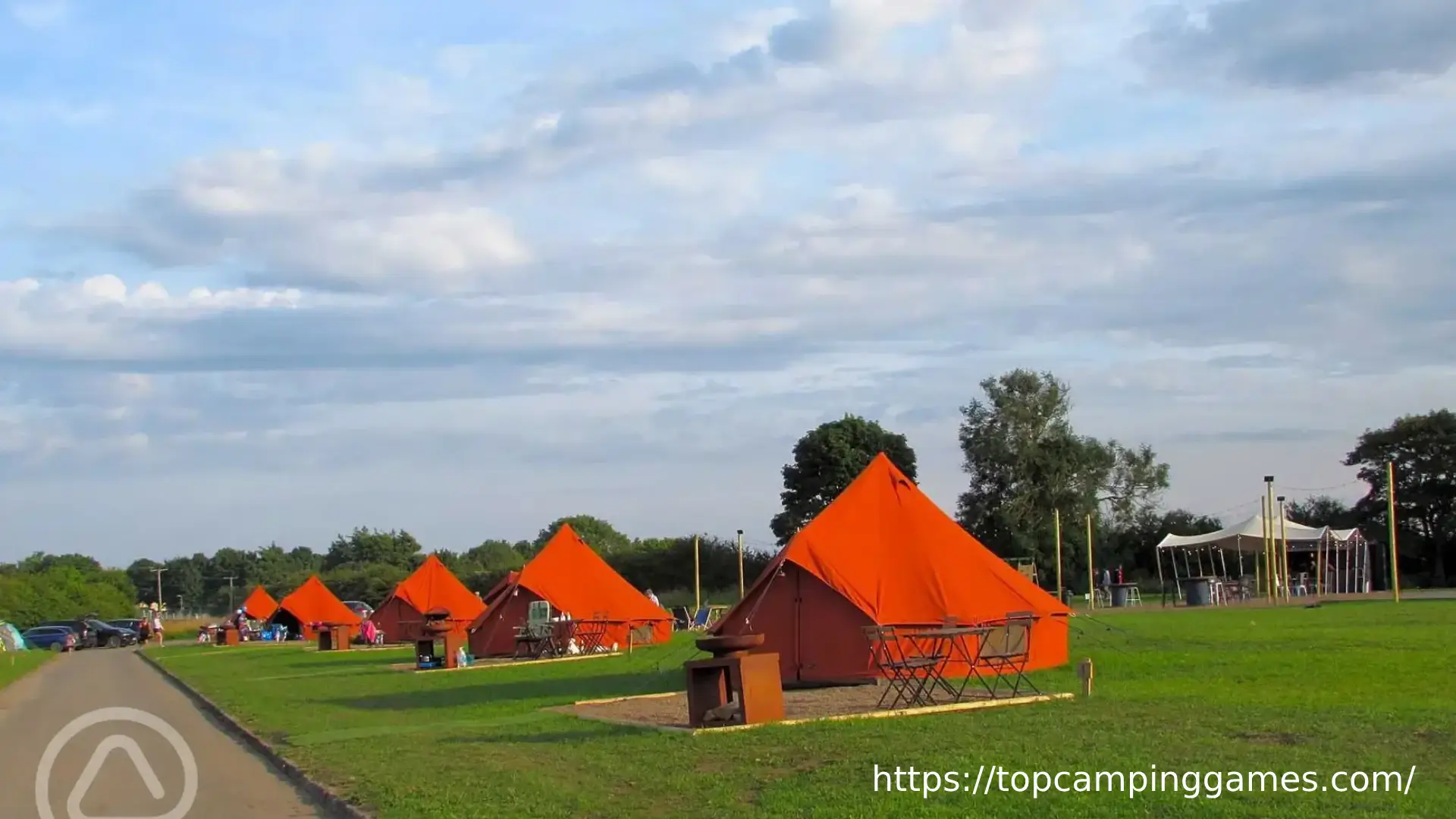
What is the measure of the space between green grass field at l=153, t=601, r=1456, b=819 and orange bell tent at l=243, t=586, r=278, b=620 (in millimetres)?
42672

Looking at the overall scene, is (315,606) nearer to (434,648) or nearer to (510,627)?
(510,627)

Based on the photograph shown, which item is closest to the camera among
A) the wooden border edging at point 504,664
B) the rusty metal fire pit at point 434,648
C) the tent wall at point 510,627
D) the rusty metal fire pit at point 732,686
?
the rusty metal fire pit at point 732,686

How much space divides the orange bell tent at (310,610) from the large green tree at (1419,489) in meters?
45.4

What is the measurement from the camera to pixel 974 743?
10875mm

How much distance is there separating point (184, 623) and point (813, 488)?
41.9m

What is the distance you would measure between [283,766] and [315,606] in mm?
42371

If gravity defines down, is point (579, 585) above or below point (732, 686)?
above

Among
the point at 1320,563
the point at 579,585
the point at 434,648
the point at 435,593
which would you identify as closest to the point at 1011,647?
the point at 434,648

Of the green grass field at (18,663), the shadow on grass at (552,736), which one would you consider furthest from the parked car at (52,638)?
the shadow on grass at (552,736)

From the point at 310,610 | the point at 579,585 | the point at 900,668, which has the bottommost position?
the point at 310,610

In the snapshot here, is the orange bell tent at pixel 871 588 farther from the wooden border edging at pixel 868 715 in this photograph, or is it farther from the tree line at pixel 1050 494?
the tree line at pixel 1050 494

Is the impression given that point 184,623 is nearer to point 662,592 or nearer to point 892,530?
point 662,592

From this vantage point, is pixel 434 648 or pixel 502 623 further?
pixel 502 623

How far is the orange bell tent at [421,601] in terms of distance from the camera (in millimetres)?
41344
